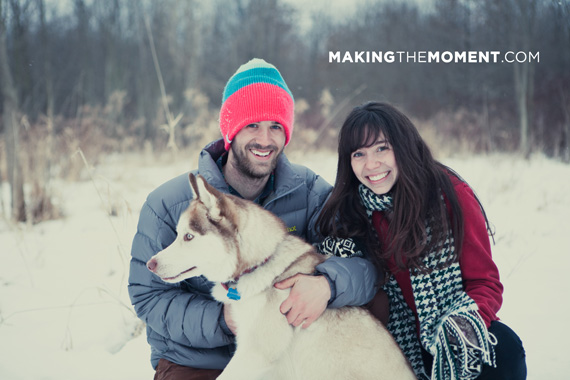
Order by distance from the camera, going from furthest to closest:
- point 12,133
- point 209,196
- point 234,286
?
point 12,133
point 234,286
point 209,196

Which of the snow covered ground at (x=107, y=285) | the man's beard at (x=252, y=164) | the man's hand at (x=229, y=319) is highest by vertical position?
the man's beard at (x=252, y=164)

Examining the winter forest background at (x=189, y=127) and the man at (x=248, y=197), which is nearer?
the man at (x=248, y=197)

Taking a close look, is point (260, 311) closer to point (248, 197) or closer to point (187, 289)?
point (187, 289)

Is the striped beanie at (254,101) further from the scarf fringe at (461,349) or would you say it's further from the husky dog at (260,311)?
the scarf fringe at (461,349)

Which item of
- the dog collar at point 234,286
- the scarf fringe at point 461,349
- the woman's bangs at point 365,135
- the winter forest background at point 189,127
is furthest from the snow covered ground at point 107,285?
the woman's bangs at point 365,135

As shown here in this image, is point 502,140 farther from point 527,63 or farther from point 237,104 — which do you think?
point 237,104

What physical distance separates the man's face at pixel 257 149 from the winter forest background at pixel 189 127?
0.94 meters

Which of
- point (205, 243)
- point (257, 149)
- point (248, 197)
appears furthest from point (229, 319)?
point (257, 149)

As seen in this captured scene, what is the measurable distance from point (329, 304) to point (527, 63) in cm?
Answer: 1209

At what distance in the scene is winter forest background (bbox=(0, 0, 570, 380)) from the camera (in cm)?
365

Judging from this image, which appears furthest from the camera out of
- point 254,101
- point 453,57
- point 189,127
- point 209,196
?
point 453,57

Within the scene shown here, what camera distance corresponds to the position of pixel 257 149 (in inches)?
111

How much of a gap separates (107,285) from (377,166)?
329cm

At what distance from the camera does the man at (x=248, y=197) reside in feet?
7.64
